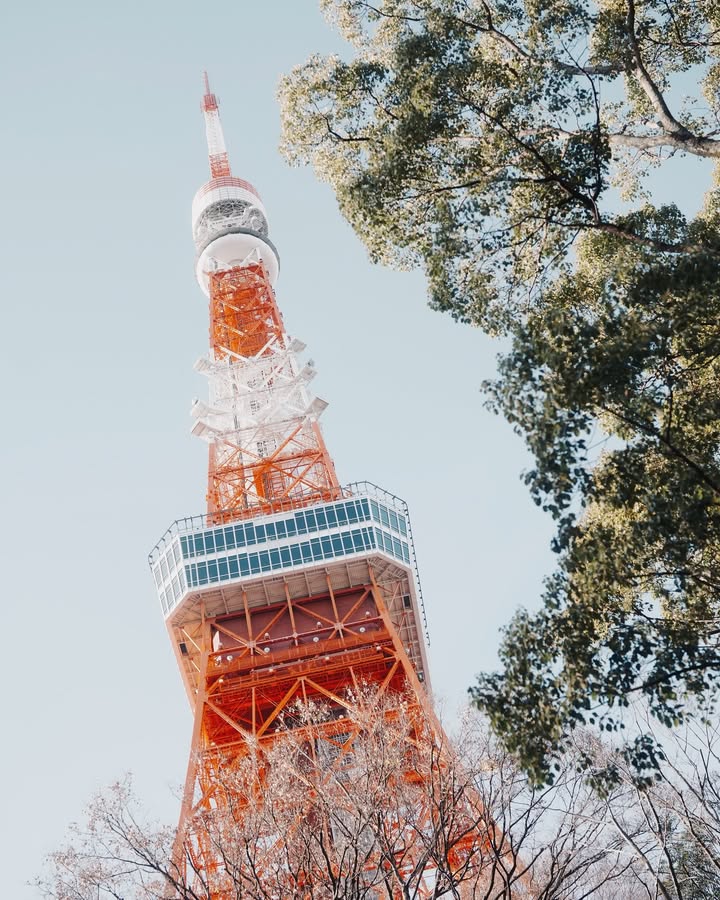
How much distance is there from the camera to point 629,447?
10.6 m

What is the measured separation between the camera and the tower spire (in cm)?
5477

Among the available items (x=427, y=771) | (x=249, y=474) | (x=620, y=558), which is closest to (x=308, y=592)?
(x=249, y=474)

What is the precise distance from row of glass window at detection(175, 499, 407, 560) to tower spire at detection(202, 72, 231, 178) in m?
25.5

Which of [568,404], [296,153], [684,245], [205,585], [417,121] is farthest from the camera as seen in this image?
[205,585]

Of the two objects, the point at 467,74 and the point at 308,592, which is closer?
the point at 467,74

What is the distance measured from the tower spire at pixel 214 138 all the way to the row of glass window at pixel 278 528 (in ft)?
83.5

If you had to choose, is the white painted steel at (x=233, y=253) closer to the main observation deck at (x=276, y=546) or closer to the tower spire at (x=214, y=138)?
the tower spire at (x=214, y=138)

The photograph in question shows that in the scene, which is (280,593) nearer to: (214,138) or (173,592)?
(173,592)

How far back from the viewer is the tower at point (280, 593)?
103 ft

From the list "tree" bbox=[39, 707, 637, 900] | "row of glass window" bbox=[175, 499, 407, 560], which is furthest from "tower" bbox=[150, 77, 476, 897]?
"tree" bbox=[39, 707, 637, 900]

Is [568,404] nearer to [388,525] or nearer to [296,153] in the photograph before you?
[296,153]

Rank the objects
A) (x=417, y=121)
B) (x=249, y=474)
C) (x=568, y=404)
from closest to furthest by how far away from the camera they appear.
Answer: (x=568, y=404), (x=417, y=121), (x=249, y=474)

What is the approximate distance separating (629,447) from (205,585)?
2405cm

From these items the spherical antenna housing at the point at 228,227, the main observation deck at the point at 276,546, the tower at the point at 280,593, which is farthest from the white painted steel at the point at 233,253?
the main observation deck at the point at 276,546
